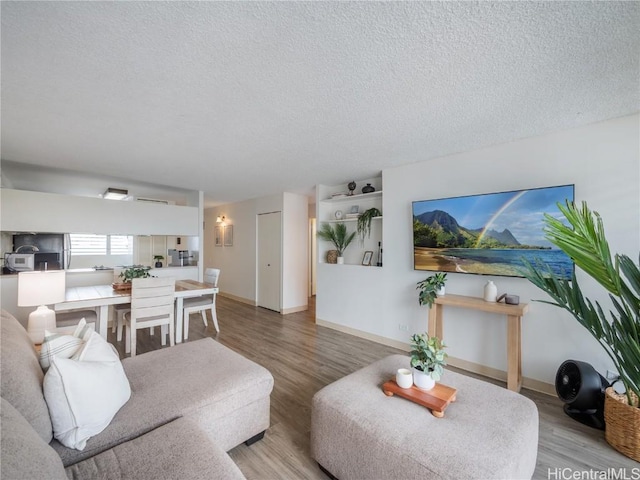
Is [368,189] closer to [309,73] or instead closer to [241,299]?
[309,73]

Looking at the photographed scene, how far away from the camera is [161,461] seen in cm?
108

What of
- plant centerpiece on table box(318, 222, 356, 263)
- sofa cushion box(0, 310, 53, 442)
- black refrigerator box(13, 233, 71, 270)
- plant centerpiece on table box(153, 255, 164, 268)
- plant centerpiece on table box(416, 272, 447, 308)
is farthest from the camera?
plant centerpiece on table box(153, 255, 164, 268)

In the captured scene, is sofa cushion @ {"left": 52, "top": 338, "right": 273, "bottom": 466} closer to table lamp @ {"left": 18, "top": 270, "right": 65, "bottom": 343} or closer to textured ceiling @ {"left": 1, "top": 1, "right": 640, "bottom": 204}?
table lamp @ {"left": 18, "top": 270, "right": 65, "bottom": 343}

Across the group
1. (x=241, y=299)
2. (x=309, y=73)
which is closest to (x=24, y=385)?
(x=309, y=73)

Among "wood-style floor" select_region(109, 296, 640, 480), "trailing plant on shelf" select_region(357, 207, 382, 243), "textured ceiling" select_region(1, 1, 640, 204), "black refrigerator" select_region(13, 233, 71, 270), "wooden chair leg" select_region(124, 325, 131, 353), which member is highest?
"textured ceiling" select_region(1, 1, 640, 204)

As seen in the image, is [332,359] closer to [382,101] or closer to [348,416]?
[348,416]

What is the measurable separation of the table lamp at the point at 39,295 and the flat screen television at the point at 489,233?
11.5ft

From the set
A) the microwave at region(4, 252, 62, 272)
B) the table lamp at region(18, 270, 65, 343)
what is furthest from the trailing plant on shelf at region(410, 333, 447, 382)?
the microwave at region(4, 252, 62, 272)

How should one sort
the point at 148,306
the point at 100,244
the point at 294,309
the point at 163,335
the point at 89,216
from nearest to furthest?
1. the point at 148,306
2. the point at 163,335
3. the point at 89,216
4. the point at 100,244
5. the point at 294,309

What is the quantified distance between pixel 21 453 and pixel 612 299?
9.18ft

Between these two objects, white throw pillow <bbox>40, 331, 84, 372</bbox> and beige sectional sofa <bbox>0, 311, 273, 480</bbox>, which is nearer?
beige sectional sofa <bbox>0, 311, 273, 480</bbox>

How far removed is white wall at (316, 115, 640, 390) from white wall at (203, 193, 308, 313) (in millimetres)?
1618

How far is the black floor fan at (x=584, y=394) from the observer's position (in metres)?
2.02

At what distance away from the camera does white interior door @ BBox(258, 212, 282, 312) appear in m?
5.36
